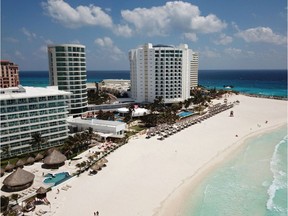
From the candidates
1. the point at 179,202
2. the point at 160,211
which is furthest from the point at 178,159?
the point at 160,211

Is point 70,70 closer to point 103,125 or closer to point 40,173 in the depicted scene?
point 103,125

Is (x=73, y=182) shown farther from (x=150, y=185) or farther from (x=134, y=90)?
(x=134, y=90)

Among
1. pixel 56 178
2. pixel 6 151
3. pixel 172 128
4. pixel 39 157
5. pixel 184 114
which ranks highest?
pixel 184 114

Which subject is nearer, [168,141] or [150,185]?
[150,185]

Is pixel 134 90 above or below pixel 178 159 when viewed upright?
above

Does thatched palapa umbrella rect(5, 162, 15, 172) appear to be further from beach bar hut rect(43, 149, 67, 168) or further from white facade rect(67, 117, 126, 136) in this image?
white facade rect(67, 117, 126, 136)

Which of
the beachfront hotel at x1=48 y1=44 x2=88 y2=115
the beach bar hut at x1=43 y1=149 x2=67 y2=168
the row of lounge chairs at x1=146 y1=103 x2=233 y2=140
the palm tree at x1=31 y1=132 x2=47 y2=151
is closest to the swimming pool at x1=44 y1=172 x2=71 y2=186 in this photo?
the beach bar hut at x1=43 y1=149 x2=67 y2=168

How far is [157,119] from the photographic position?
61.7 metres

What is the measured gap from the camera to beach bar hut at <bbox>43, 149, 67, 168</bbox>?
121ft

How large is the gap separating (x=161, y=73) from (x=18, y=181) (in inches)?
2550

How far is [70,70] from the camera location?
65.6 m

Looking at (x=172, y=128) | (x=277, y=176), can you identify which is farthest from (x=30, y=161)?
(x=277, y=176)

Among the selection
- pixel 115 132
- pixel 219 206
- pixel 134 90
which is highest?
pixel 134 90

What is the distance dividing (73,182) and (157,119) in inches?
1268
